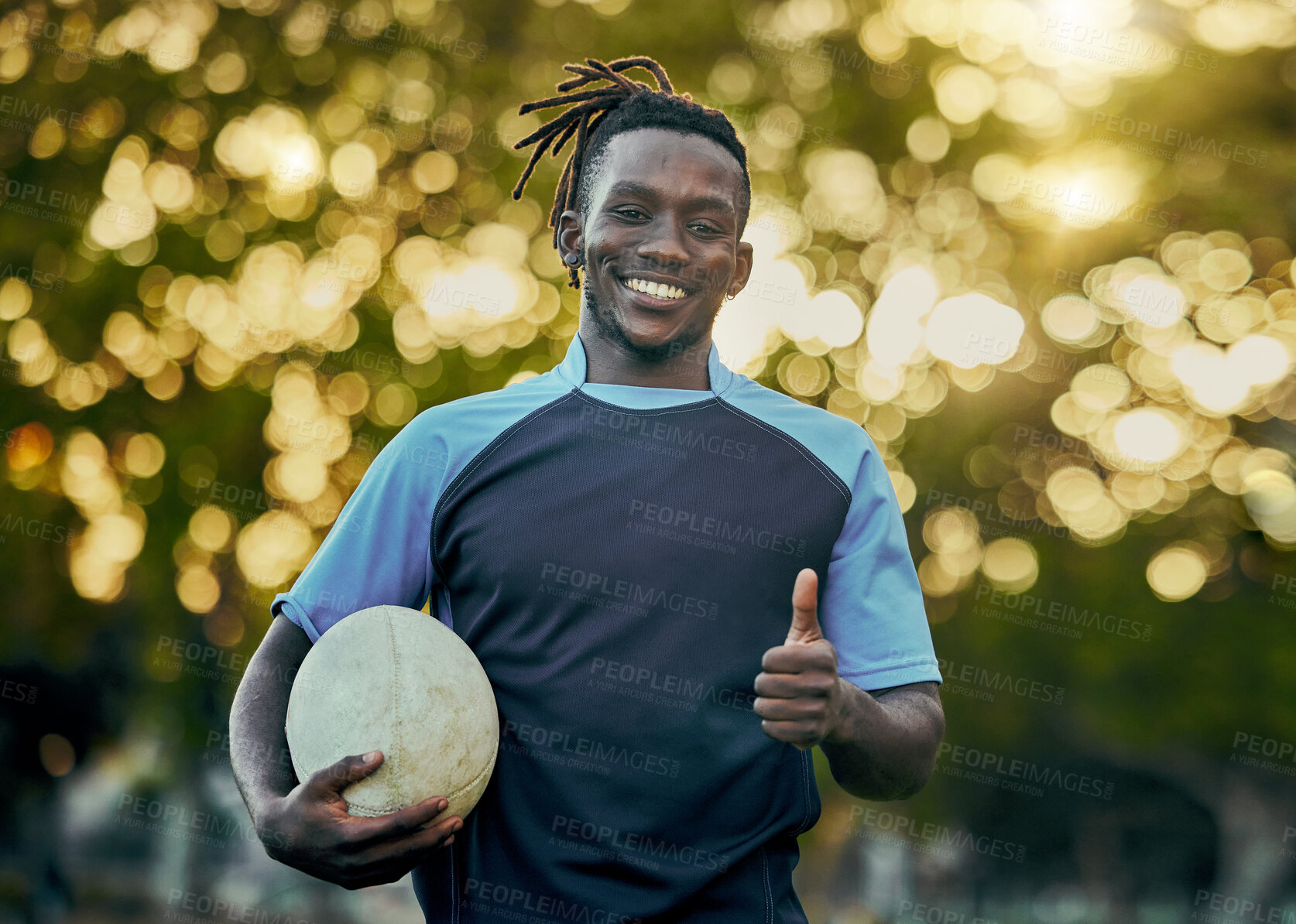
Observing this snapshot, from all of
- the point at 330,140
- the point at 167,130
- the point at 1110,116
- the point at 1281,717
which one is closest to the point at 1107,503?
the point at 1281,717

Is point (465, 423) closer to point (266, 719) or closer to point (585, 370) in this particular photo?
point (585, 370)

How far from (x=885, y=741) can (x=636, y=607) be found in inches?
26.8

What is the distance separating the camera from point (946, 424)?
13242 millimetres

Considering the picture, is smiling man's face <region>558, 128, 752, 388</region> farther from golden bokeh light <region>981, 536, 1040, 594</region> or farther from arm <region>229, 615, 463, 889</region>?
golden bokeh light <region>981, 536, 1040, 594</region>

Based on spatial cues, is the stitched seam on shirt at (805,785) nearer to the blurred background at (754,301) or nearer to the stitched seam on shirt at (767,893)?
the stitched seam on shirt at (767,893)

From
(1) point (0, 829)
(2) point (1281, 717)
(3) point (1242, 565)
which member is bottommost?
(1) point (0, 829)

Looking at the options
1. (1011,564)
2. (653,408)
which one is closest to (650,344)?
(653,408)

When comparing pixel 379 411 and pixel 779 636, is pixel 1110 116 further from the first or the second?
pixel 779 636

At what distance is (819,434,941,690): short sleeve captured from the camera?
10.00 ft

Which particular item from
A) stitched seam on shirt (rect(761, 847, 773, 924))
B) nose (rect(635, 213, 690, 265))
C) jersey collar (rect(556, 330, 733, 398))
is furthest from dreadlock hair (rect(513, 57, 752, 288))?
stitched seam on shirt (rect(761, 847, 773, 924))

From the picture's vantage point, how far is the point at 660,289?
130 inches

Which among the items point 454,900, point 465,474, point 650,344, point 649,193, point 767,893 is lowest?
point 454,900

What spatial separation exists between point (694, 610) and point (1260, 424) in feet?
40.1

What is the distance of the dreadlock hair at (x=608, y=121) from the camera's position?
3.51 metres
